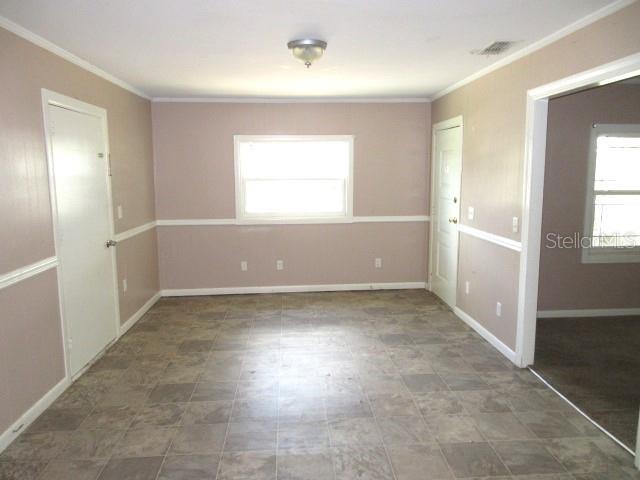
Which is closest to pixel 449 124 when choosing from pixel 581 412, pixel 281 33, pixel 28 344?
pixel 281 33

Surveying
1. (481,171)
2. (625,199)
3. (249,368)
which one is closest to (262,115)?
(481,171)

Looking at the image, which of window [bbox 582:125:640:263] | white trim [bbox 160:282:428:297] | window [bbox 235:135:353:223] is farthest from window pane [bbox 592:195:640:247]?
window [bbox 235:135:353:223]

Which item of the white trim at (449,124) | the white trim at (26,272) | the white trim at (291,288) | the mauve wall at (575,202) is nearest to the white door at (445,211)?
the white trim at (449,124)

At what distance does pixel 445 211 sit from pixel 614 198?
1694mm

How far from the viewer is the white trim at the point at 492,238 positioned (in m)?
3.54

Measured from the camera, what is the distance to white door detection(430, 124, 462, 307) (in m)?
4.84

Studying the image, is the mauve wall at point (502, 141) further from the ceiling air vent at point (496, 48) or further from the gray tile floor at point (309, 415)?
the gray tile floor at point (309, 415)

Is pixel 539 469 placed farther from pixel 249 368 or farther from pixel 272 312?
pixel 272 312

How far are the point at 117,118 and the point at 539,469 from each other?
14.3 ft

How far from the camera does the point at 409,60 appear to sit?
360cm

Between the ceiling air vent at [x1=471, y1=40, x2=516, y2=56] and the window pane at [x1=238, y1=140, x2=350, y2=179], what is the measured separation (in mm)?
2403

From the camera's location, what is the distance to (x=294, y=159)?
5.59 meters

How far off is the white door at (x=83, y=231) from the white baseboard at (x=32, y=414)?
195 millimetres

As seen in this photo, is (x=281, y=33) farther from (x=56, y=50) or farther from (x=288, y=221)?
(x=288, y=221)
